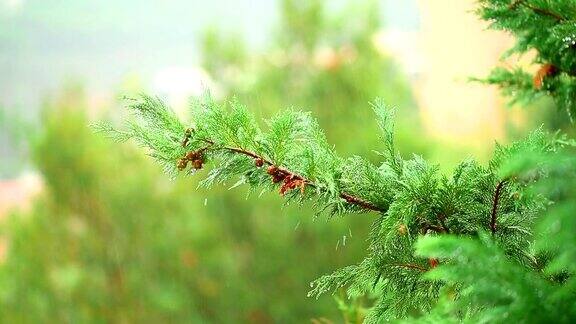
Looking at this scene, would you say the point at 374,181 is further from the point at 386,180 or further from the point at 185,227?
the point at 185,227

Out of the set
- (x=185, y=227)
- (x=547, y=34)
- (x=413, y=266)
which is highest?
(x=185, y=227)

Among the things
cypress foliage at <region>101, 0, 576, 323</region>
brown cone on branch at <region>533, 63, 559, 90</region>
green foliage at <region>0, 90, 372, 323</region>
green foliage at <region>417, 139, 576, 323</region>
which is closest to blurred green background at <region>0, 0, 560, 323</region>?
green foliage at <region>0, 90, 372, 323</region>

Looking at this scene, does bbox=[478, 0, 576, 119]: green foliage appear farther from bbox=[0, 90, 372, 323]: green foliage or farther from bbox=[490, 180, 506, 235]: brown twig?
bbox=[0, 90, 372, 323]: green foliage

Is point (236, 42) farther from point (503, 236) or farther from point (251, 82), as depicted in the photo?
point (503, 236)

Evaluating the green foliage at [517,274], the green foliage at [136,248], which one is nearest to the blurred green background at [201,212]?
the green foliage at [136,248]

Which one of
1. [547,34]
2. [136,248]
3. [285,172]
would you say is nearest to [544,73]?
[547,34]

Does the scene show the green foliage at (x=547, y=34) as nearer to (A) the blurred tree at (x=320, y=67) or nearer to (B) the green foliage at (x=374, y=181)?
(B) the green foliage at (x=374, y=181)
